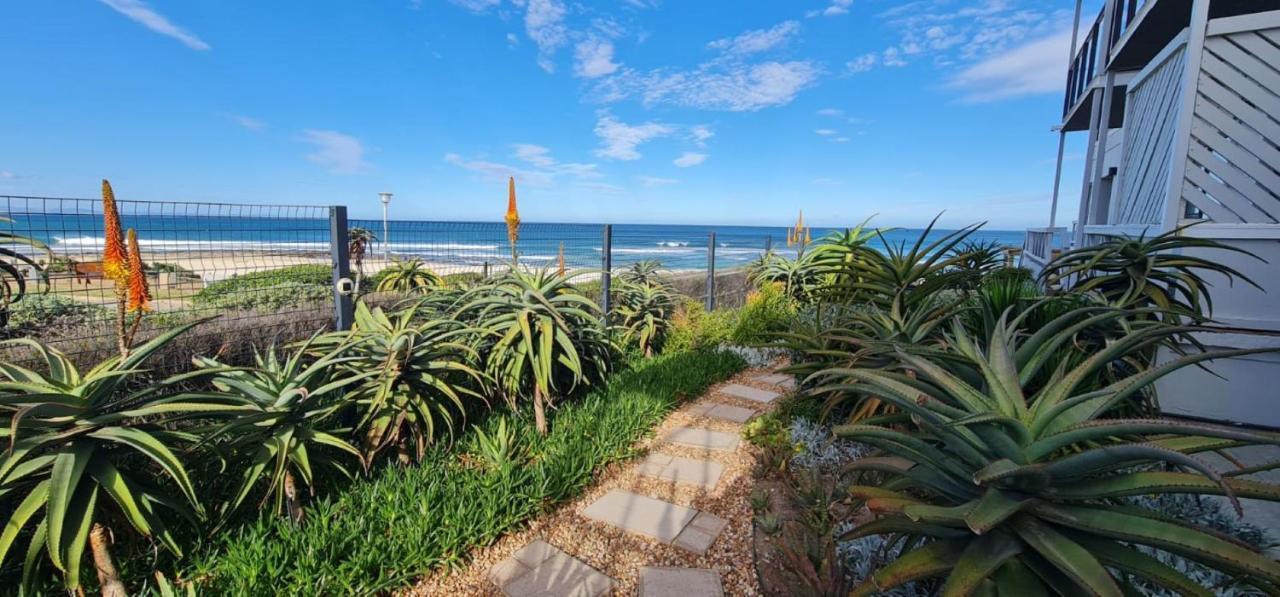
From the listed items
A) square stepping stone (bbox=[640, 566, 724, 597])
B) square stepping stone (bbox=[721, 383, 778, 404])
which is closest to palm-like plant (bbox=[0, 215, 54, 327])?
square stepping stone (bbox=[640, 566, 724, 597])

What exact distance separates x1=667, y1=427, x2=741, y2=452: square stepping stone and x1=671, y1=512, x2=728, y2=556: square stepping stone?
2.57 feet

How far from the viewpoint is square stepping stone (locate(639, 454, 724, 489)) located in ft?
9.23

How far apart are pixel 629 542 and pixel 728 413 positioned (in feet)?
5.86

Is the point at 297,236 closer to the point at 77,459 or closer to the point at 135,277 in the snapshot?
the point at 135,277

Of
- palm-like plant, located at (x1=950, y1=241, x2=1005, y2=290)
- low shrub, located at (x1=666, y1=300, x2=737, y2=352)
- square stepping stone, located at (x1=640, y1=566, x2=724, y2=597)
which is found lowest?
square stepping stone, located at (x1=640, y1=566, x2=724, y2=597)

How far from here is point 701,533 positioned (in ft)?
7.57

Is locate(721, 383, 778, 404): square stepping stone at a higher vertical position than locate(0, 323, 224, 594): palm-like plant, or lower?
lower

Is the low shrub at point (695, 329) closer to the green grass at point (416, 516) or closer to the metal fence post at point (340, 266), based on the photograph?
the green grass at point (416, 516)

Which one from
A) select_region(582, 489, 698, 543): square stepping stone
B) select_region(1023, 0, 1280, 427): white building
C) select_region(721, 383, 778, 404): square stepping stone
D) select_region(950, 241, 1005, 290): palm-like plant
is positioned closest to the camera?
select_region(582, 489, 698, 543): square stepping stone

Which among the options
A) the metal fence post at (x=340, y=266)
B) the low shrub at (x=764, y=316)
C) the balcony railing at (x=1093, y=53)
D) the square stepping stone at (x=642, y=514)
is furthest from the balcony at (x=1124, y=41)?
the metal fence post at (x=340, y=266)

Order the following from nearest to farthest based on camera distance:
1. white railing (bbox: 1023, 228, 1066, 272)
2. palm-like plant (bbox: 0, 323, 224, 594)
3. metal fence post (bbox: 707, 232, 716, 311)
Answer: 1. palm-like plant (bbox: 0, 323, 224, 594)
2. metal fence post (bbox: 707, 232, 716, 311)
3. white railing (bbox: 1023, 228, 1066, 272)

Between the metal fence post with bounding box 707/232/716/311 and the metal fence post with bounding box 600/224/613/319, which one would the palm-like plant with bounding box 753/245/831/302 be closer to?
the metal fence post with bounding box 707/232/716/311

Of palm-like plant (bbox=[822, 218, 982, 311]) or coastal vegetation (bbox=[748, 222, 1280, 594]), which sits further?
palm-like plant (bbox=[822, 218, 982, 311])

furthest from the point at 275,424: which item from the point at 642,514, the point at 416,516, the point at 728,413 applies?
the point at 728,413
